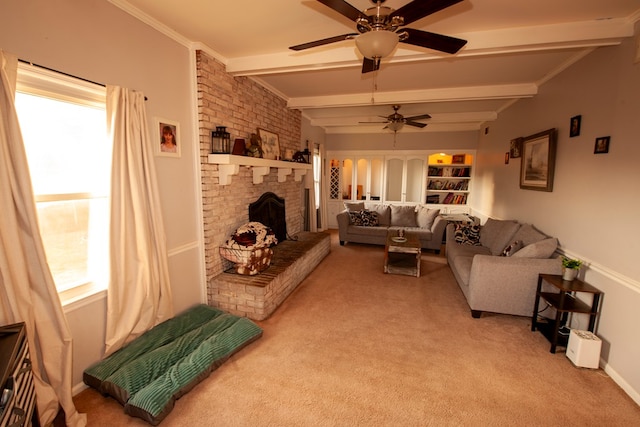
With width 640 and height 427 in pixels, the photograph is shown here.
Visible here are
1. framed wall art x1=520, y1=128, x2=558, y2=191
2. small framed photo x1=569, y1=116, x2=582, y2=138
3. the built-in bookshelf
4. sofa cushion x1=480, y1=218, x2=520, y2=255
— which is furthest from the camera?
the built-in bookshelf

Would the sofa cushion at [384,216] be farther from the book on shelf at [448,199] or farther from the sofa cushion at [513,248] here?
the sofa cushion at [513,248]

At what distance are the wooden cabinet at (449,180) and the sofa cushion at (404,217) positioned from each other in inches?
45.5

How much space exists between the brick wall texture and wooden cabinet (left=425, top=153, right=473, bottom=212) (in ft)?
13.6

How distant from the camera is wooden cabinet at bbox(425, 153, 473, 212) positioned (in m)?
6.81

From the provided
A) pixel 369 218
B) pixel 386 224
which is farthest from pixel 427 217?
pixel 369 218

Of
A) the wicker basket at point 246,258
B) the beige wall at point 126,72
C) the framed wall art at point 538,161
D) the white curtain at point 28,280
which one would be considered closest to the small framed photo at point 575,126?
the framed wall art at point 538,161

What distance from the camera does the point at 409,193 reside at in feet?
23.5

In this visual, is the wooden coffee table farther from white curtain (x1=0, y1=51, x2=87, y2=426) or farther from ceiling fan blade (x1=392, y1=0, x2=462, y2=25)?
white curtain (x1=0, y1=51, x2=87, y2=426)

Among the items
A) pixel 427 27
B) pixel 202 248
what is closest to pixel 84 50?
pixel 202 248

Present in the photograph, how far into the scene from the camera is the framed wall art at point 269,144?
13.1 feet

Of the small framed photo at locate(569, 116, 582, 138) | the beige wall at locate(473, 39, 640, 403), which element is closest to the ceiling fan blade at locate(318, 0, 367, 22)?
the beige wall at locate(473, 39, 640, 403)

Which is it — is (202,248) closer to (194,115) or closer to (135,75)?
(194,115)

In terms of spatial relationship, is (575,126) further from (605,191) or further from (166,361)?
(166,361)

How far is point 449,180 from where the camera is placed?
273 inches
